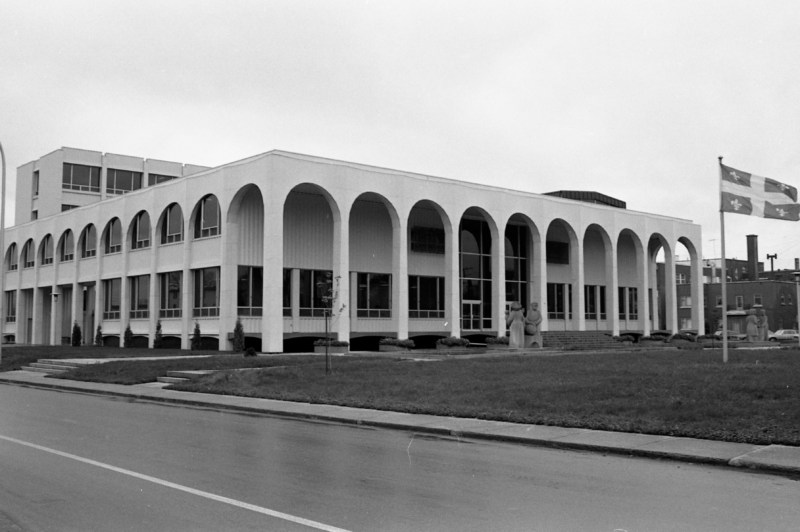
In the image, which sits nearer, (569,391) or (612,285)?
(569,391)

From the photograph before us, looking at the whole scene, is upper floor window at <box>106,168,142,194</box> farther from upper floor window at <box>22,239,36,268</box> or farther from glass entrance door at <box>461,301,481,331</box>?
glass entrance door at <box>461,301,481,331</box>

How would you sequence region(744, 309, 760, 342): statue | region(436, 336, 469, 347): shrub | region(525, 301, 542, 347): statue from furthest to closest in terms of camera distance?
region(744, 309, 760, 342): statue, region(436, 336, 469, 347): shrub, region(525, 301, 542, 347): statue

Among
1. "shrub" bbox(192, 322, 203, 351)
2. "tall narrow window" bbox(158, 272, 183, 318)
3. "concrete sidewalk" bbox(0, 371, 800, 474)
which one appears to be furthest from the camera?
"tall narrow window" bbox(158, 272, 183, 318)

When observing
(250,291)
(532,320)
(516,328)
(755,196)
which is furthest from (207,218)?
(755,196)

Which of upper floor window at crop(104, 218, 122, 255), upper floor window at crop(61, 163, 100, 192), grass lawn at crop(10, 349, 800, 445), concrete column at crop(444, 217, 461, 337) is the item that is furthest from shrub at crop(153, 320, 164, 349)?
upper floor window at crop(61, 163, 100, 192)

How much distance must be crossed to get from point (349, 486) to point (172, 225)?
128ft

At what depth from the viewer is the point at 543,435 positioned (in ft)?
40.6

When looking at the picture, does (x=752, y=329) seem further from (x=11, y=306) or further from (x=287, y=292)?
(x=11, y=306)

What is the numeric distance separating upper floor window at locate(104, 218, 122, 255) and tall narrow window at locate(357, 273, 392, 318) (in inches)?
678

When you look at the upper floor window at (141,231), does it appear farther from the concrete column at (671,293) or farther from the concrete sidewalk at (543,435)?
the concrete column at (671,293)

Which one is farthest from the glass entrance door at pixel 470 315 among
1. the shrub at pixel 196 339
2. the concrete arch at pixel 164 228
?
the concrete arch at pixel 164 228

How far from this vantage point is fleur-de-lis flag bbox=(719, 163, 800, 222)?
2094 centimetres

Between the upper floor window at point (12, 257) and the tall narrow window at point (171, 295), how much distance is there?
26521 millimetres

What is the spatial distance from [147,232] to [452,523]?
1732 inches
